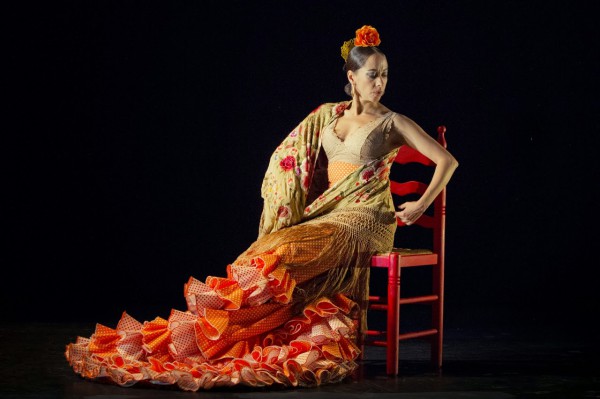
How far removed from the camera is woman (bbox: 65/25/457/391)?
3.96m

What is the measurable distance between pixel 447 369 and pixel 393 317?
1.13ft

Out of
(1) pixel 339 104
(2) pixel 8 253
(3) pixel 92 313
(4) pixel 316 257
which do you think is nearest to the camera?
(4) pixel 316 257

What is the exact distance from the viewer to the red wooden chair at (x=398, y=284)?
4.20 metres

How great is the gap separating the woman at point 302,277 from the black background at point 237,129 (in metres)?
1.48

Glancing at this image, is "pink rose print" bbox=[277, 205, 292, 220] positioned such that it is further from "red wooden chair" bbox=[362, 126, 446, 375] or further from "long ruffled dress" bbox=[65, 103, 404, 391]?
"red wooden chair" bbox=[362, 126, 446, 375]

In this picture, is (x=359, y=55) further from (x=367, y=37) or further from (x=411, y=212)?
(x=411, y=212)

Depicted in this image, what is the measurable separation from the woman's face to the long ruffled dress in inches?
4.0

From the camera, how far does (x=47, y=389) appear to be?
391cm

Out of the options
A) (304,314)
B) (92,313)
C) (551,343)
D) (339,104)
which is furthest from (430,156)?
(92,313)

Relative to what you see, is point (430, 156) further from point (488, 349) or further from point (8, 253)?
point (8, 253)

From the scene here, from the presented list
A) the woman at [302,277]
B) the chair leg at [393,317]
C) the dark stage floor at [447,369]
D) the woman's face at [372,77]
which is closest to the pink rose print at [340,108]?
the woman at [302,277]

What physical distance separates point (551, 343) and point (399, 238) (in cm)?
128

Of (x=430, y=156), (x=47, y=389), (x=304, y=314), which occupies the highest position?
(x=430, y=156)

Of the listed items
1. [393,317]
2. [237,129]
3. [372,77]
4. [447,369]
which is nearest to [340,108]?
[372,77]
